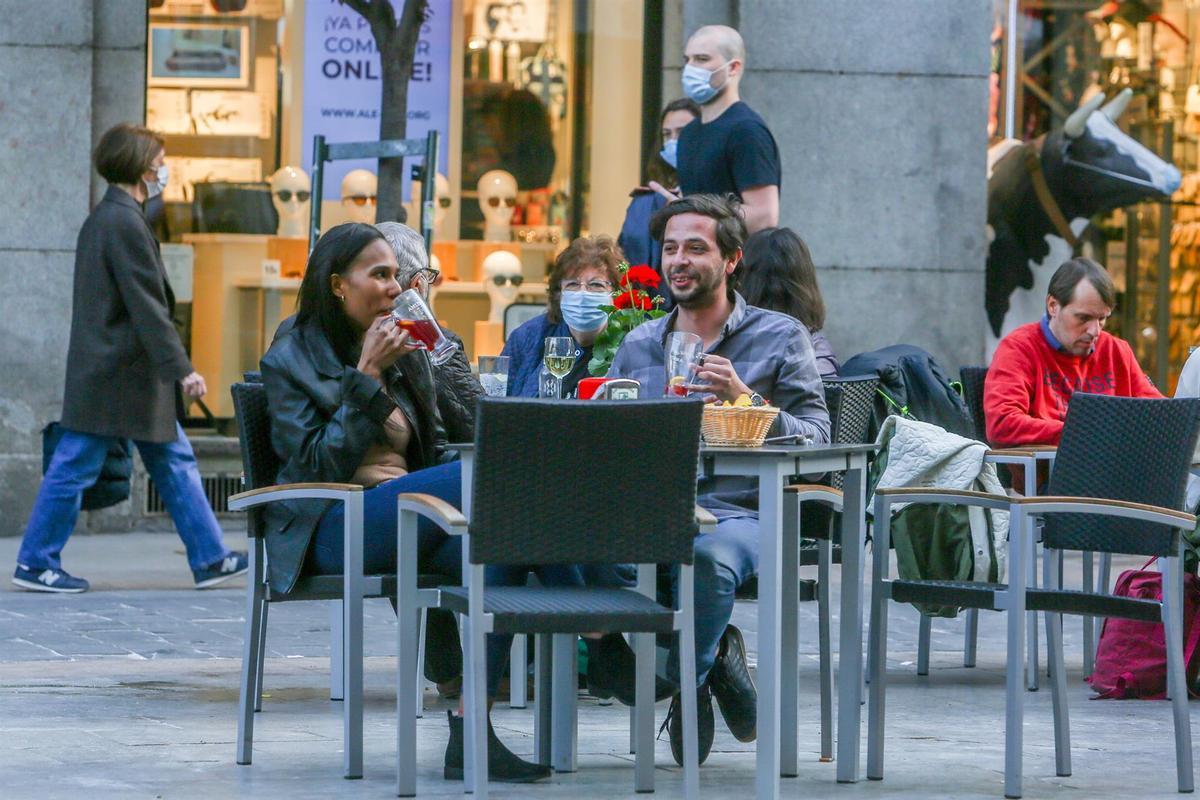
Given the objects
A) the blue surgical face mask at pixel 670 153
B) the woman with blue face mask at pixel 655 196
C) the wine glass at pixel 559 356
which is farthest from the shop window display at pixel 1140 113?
the wine glass at pixel 559 356

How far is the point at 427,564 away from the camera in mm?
6008

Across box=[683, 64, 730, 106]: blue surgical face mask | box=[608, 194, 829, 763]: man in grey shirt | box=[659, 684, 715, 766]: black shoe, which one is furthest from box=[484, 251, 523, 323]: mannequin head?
box=[659, 684, 715, 766]: black shoe

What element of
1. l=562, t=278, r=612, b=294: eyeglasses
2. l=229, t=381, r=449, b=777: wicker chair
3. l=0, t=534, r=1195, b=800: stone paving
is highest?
l=562, t=278, r=612, b=294: eyeglasses

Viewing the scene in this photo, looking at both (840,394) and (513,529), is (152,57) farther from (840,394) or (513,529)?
(513,529)

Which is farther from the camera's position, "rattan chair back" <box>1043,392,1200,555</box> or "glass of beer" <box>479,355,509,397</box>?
"glass of beer" <box>479,355,509,397</box>

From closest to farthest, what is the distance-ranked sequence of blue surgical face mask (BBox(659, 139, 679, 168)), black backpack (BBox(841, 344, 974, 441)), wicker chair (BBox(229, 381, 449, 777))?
wicker chair (BBox(229, 381, 449, 777)) → black backpack (BBox(841, 344, 974, 441)) → blue surgical face mask (BBox(659, 139, 679, 168))

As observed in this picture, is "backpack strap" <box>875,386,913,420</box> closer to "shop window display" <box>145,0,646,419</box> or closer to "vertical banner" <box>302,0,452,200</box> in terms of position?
"shop window display" <box>145,0,646,419</box>

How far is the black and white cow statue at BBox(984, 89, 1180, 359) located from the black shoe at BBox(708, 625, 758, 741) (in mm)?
6585

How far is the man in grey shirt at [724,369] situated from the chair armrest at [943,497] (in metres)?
0.25

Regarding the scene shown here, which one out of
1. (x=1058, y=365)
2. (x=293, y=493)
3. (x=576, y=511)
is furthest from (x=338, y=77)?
(x=576, y=511)

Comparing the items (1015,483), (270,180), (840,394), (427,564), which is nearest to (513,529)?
(427,564)

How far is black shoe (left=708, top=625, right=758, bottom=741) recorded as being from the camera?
5918 mm

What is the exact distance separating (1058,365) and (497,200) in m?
4.53

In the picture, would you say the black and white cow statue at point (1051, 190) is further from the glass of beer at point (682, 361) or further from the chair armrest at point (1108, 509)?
the glass of beer at point (682, 361)
